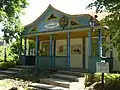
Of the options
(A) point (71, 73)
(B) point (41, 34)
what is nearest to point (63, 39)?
(B) point (41, 34)

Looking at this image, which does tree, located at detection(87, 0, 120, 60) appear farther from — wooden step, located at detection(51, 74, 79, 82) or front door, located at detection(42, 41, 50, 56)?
front door, located at detection(42, 41, 50, 56)

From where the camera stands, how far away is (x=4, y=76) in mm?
18266

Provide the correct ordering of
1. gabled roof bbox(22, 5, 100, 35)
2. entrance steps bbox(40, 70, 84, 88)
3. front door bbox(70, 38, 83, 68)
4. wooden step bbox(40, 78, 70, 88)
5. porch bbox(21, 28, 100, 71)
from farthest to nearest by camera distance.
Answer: front door bbox(70, 38, 83, 68), porch bbox(21, 28, 100, 71), gabled roof bbox(22, 5, 100, 35), entrance steps bbox(40, 70, 84, 88), wooden step bbox(40, 78, 70, 88)

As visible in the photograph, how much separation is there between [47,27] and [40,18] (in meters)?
1.14

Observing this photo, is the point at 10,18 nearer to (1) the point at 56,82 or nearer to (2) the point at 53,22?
(2) the point at 53,22

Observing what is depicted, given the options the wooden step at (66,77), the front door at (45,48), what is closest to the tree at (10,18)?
the front door at (45,48)

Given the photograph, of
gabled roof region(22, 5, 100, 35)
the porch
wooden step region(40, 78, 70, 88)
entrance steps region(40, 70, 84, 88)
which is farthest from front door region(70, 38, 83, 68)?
wooden step region(40, 78, 70, 88)

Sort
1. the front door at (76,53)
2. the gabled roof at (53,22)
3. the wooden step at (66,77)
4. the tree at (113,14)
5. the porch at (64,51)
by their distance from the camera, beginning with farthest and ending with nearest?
the front door at (76,53) → the porch at (64,51) → the gabled roof at (53,22) → the wooden step at (66,77) → the tree at (113,14)

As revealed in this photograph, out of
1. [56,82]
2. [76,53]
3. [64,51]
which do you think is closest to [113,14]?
[56,82]

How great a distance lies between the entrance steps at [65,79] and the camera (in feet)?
47.0

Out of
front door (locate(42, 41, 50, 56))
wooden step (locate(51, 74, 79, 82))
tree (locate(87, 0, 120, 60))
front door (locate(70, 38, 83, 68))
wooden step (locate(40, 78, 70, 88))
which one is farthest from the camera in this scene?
front door (locate(42, 41, 50, 56))

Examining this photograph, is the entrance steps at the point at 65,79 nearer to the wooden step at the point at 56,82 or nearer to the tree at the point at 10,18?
the wooden step at the point at 56,82

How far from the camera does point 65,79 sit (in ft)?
50.3

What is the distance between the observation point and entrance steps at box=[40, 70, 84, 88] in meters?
14.3
